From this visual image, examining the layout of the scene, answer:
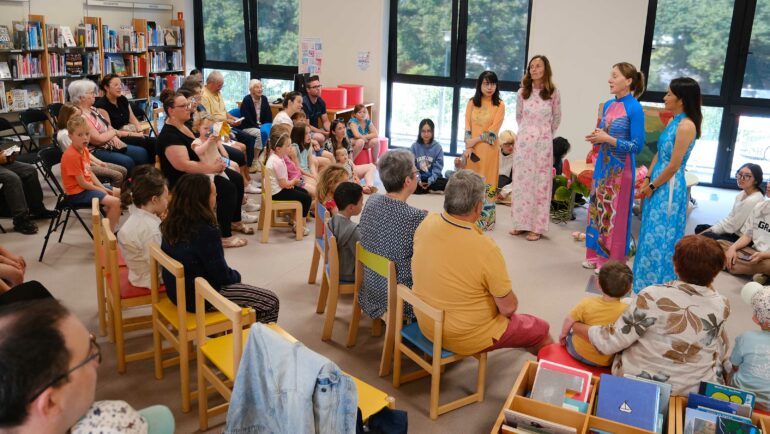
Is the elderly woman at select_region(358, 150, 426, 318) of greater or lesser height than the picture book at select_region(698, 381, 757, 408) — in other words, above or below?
above

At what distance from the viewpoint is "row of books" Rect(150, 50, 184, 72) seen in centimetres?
908

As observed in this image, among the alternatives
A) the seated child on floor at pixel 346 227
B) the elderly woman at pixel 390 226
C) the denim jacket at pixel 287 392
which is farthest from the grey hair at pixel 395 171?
the denim jacket at pixel 287 392

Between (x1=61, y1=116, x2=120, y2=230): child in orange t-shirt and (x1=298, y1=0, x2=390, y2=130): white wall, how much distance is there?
447 centimetres

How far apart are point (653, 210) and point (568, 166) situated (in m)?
2.19

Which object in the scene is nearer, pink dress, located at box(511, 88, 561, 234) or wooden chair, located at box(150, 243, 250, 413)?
wooden chair, located at box(150, 243, 250, 413)

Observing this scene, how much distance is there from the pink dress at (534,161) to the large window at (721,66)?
292 cm

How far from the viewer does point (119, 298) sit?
3.25 metres

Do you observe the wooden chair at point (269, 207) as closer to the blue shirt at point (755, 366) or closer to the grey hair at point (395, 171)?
the grey hair at point (395, 171)

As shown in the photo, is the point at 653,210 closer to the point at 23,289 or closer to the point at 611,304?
the point at 611,304

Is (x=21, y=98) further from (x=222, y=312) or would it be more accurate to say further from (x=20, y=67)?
(x=222, y=312)

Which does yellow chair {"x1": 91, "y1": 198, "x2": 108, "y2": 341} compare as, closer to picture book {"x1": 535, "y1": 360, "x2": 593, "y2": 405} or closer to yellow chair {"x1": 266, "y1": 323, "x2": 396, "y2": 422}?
yellow chair {"x1": 266, "y1": 323, "x2": 396, "y2": 422}

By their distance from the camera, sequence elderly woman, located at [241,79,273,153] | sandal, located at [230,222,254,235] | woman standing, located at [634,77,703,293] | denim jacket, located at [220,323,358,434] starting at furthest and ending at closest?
1. elderly woman, located at [241,79,273,153]
2. sandal, located at [230,222,254,235]
3. woman standing, located at [634,77,703,293]
4. denim jacket, located at [220,323,358,434]

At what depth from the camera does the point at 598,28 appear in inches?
293

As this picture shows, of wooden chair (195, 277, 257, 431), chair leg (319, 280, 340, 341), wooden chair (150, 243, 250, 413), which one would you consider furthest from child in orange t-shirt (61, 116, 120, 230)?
wooden chair (195, 277, 257, 431)
